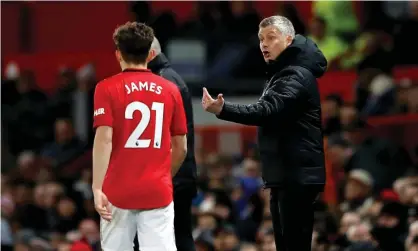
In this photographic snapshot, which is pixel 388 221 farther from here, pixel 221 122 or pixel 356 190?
pixel 221 122

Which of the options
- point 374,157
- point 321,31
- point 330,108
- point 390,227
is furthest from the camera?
point 321,31

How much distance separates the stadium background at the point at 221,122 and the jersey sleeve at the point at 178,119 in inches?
139

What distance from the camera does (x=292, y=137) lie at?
28.5 feet

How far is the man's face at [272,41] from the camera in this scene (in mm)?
8656

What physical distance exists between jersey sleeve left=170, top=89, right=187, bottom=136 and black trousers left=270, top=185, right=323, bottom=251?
2.53 feet

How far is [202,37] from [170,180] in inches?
414

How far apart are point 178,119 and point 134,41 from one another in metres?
0.59

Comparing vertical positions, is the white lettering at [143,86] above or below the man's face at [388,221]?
above

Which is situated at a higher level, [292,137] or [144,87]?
[144,87]

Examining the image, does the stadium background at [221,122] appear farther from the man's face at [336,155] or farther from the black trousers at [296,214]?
the black trousers at [296,214]

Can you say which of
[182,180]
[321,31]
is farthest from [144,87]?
[321,31]

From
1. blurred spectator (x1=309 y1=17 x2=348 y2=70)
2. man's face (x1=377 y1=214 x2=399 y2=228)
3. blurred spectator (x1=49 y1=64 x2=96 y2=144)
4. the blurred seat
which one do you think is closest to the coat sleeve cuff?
man's face (x1=377 y1=214 x2=399 y2=228)

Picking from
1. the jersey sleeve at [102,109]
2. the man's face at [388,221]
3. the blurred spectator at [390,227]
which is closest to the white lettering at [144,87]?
the jersey sleeve at [102,109]

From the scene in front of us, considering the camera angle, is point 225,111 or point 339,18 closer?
point 225,111
